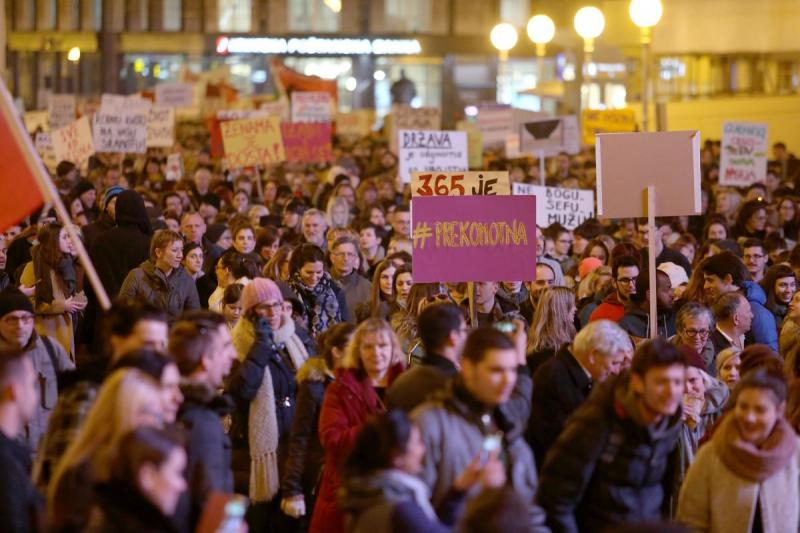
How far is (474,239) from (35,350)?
9.12ft

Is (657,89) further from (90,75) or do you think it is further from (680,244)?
(680,244)

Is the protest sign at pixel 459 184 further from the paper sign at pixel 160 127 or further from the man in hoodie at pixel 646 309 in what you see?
the paper sign at pixel 160 127

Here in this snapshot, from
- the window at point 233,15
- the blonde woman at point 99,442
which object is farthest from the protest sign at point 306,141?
the window at point 233,15

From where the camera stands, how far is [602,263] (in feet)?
45.6

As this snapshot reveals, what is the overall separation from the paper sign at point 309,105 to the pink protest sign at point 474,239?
1978cm

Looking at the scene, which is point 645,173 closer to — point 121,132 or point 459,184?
point 459,184

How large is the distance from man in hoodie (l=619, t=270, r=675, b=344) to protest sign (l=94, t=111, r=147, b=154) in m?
14.0

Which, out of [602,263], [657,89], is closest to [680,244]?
[602,263]

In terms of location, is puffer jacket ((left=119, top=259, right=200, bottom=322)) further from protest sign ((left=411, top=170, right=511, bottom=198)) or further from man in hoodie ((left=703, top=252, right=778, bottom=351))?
man in hoodie ((left=703, top=252, right=778, bottom=351))

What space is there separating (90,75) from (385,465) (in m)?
53.9

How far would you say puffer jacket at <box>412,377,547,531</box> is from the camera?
20.4ft

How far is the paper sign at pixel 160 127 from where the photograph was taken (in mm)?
26453

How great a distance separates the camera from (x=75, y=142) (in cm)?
2184

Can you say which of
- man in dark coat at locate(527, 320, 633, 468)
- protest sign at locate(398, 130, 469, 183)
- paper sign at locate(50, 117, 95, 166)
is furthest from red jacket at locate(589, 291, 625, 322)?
paper sign at locate(50, 117, 95, 166)
